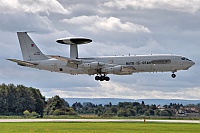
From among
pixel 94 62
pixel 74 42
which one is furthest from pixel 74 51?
pixel 94 62

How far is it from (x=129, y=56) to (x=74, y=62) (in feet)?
32.0

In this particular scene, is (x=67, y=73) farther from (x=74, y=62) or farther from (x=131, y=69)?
(x=131, y=69)

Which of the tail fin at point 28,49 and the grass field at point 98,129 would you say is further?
the tail fin at point 28,49

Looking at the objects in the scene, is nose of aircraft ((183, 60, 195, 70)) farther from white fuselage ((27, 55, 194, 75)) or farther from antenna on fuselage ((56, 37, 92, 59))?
antenna on fuselage ((56, 37, 92, 59))

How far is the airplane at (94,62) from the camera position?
87.6 meters

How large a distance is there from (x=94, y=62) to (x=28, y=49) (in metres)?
→ 15.7

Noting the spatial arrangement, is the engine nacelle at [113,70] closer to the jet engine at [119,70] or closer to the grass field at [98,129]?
the jet engine at [119,70]

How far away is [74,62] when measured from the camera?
93.4m

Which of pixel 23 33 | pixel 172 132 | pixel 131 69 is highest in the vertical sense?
pixel 23 33

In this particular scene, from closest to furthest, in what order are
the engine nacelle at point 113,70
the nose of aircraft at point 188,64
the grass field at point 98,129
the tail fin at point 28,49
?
the grass field at point 98,129 → the nose of aircraft at point 188,64 → the engine nacelle at point 113,70 → the tail fin at point 28,49

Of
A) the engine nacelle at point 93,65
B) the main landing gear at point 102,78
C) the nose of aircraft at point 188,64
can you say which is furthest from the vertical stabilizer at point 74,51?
the nose of aircraft at point 188,64

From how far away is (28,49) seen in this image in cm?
10162

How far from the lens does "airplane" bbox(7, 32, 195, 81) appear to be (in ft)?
287

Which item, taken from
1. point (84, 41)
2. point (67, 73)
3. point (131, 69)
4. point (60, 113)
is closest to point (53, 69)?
point (67, 73)
